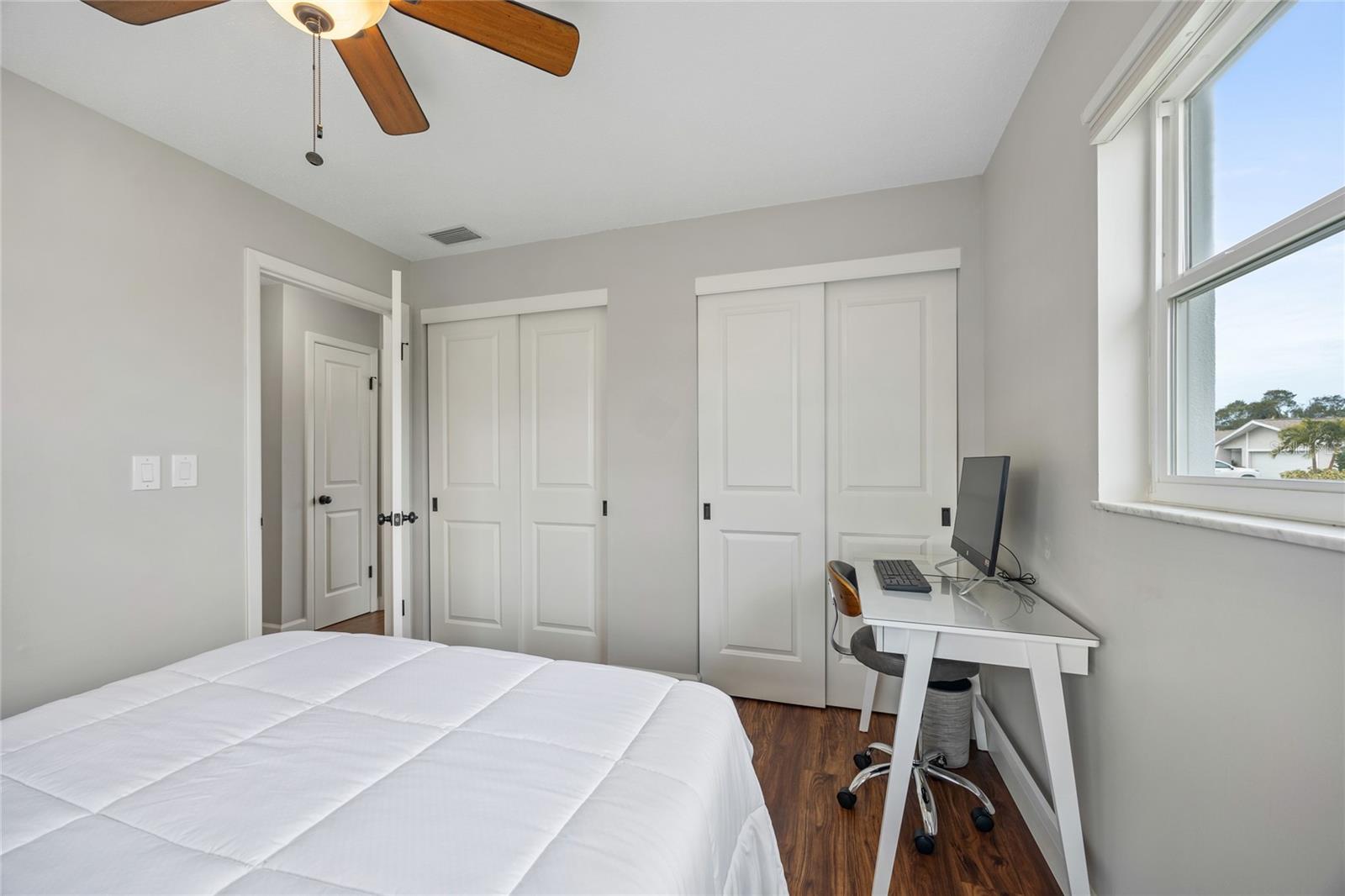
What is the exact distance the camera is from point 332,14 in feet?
3.92

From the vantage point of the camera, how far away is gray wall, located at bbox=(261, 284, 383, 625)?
3629 mm

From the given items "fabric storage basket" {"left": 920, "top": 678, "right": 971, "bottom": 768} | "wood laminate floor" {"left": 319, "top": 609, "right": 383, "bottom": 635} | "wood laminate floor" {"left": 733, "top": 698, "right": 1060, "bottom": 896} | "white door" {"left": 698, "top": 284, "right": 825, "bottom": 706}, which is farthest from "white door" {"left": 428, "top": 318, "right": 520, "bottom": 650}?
"fabric storage basket" {"left": 920, "top": 678, "right": 971, "bottom": 768}

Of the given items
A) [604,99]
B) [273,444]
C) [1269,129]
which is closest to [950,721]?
[1269,129]

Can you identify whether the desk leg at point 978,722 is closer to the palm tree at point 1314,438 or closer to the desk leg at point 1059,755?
the desk leg at point 1059,755

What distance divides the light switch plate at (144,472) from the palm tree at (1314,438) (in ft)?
11.0

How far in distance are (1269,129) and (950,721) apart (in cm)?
202

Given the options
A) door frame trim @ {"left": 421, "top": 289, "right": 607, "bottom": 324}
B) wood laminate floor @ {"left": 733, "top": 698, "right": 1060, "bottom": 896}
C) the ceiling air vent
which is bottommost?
wood laminate floor @ {"left": 733, "top": 698, "right": 1060, "bottom": 896}

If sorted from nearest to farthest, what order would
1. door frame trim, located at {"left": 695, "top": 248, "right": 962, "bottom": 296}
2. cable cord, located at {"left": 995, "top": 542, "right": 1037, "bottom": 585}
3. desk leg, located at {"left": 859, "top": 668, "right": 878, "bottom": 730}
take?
cable cord, located at {"left": 995, "top": 542, "right": 1037, "bottom": 585}
desk leg, located at {"left": 859, "top": 668, "right": 878, "bottom": 730}
door frame trim, located at {"left": 695, "top": 248, "right": 962, "bottom": 296}

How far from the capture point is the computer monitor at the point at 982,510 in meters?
1.66

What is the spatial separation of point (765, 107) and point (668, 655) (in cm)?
263

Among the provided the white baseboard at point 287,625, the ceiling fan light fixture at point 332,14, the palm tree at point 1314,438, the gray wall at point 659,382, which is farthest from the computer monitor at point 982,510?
the white baseboard at point 287,625

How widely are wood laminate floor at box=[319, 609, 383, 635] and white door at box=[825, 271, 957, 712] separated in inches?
125

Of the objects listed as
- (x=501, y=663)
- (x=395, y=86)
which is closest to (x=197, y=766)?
(x=501, y=663)

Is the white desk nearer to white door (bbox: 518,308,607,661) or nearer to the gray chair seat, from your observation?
the gray chair seat
